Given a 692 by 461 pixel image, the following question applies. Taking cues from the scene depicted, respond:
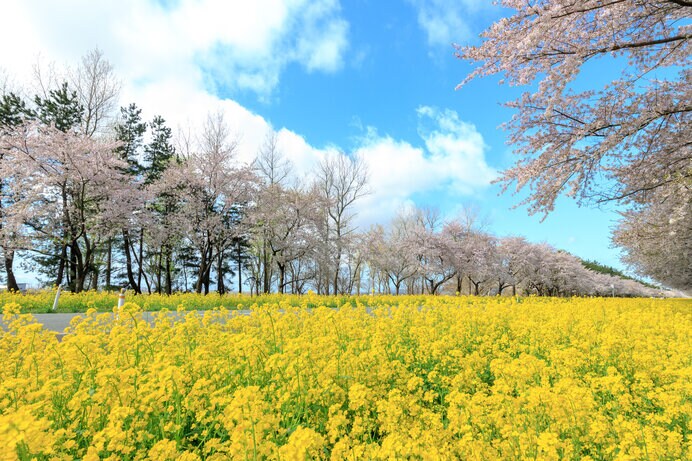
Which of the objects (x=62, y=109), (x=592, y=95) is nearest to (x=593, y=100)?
A: (x=592, y=95)

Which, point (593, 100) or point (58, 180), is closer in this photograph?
point (593, 100)

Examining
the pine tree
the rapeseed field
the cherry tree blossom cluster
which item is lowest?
the rapeseed field

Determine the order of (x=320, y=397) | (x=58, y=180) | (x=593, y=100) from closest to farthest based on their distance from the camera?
(x=320, y=397)
(x=593, y=100)
(x=58, y=180)

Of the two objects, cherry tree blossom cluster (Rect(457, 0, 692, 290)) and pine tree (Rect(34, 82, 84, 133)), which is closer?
cherry tree blossom cluster (Rect(457, 0, 692, 290))

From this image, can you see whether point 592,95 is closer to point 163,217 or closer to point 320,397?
point 320,397

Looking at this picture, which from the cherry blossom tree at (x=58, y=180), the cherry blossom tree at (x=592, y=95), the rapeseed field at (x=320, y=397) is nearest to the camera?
the rapeseed field at (x=320, y=397)

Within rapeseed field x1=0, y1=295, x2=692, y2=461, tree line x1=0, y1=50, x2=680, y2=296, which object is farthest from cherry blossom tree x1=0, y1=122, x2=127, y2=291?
rapeseed field x1=0, y1=295, x2=692, y2=461

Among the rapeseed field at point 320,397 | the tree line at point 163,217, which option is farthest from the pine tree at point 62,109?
the rapeseed field at point 320,397

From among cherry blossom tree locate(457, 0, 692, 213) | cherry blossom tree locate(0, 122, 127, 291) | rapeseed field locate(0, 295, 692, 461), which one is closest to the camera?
rapeseed field locate(0, 295, 692, 461)

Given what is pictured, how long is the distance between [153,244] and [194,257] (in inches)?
221

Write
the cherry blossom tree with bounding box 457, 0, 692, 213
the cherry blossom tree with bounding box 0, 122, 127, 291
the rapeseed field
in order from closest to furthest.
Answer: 1. the rapeseed field
2. the cherry blossom tree with bounding box 457, 0, 692, 213
3. the cherry blossom tree with bounding box 0, 122, 127, 291

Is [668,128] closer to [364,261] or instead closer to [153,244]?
[153,244]

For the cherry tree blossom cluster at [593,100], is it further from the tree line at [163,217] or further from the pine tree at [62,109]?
the pine tree at [62,109]

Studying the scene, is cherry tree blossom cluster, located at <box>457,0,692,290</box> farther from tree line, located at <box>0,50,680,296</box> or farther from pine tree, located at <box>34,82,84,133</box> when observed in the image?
pine tree, located at <box>34,82,84,133</box>
